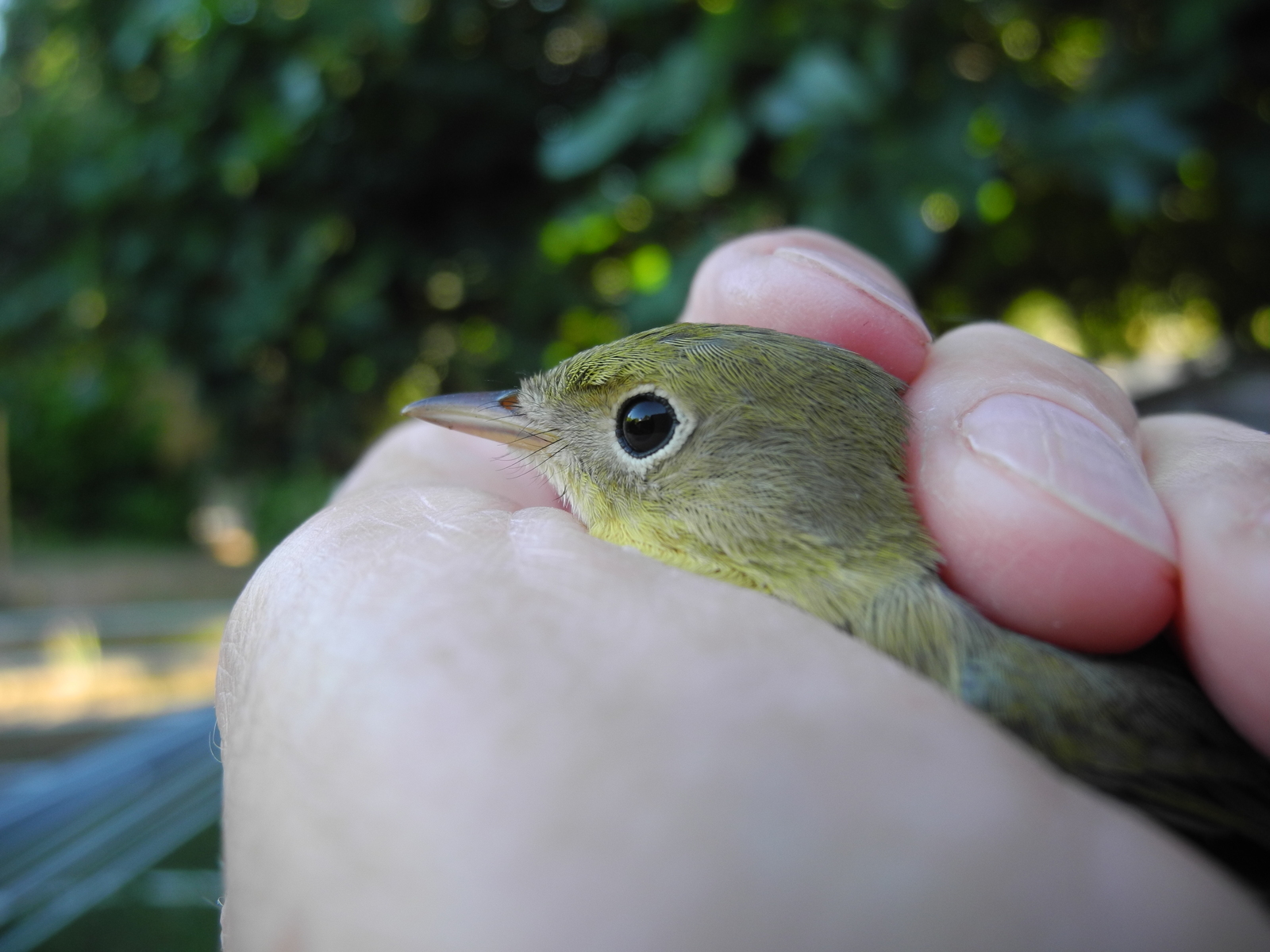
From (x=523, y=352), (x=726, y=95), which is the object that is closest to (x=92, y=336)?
(x=523, y=352)

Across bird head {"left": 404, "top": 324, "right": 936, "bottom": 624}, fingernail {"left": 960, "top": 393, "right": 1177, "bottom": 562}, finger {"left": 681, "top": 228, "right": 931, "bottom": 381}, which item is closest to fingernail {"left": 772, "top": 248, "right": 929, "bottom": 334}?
finger {"left": 681, "top": 228, "right": 931, "bottom": 381}

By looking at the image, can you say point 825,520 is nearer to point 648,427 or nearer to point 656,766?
point 648,427

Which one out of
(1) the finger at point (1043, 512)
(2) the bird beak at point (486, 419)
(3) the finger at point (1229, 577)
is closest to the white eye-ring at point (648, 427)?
(2) the bird beak at point (486, 419)

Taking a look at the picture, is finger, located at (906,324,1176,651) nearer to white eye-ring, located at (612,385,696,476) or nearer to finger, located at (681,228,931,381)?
finger, located at (681,228,931,381)

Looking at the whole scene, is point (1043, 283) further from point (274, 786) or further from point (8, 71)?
point (8, 71)

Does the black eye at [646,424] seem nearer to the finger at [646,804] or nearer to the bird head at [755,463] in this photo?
the bird head at [755,463]

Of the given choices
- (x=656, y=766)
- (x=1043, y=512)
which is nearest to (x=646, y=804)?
(x=656, y=766)
